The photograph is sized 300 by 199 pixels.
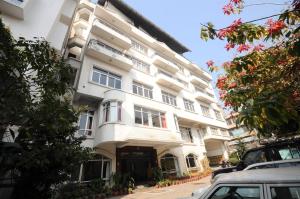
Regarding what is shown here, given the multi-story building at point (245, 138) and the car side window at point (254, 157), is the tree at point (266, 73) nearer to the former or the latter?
the multi-story building at point (245, 138)

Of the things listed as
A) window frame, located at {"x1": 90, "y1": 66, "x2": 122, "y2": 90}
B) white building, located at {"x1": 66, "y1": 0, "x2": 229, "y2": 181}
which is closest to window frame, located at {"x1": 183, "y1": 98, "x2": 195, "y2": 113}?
white building, located at {"x1": 66, "y1": 0, "x2": 229, "y2": 181}

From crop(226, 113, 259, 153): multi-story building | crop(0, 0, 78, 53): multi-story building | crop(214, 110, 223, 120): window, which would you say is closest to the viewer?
crop(226, 113, 259, 153): multi-story building

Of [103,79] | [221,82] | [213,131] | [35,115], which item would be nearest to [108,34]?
[103,79]

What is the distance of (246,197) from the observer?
2297 millimetres

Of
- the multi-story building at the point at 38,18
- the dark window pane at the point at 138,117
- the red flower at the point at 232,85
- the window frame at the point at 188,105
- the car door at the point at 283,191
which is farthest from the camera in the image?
the window frame at the point at 188,105

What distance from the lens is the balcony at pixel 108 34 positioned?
18.1 m

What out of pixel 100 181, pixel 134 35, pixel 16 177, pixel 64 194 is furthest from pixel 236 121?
pixel 134 35

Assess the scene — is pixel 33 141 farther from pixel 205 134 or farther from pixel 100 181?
pixel 205 134

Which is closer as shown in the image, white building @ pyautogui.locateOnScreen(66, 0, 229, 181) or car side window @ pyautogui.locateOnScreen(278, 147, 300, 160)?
car side window @ pyautogui.locateOnScreen(278, 147, 300, 160)

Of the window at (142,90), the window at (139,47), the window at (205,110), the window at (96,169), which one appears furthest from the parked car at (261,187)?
the window at (205,110)

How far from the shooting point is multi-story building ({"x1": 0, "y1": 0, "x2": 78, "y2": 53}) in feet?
39.5

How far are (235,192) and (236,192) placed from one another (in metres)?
0.02

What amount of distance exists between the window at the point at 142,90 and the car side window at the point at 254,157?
43.3 ft

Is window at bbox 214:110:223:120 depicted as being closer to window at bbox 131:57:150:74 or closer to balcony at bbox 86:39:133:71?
window at bbox 131:57:150:74
